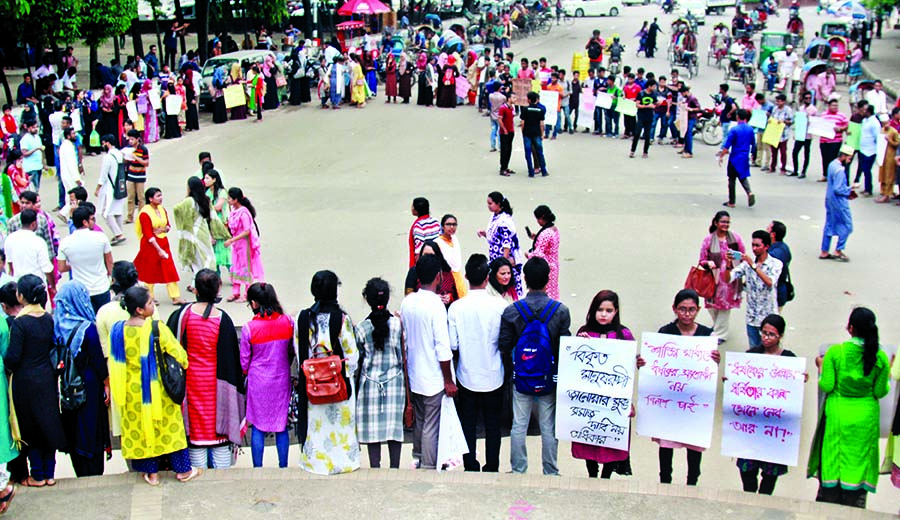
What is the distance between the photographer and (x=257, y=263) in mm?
11359

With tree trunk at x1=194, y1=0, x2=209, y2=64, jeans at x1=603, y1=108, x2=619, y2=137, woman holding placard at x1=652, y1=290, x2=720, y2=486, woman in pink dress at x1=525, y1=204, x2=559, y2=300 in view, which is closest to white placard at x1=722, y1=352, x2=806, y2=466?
woman holding placard at x1=652, y1=290, x2=720, y2=486

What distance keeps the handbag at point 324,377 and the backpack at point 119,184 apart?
8.33 metres

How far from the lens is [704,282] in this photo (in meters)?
9.48

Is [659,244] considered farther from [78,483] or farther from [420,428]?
[78,483]

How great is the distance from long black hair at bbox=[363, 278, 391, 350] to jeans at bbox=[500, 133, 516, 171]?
1162cm

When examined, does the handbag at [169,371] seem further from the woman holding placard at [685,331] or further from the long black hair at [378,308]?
the woman holding placard at [685,331]

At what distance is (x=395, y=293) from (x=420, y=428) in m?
5.26

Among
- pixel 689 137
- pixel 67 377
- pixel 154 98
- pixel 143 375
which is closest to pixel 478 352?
pixel 143 375

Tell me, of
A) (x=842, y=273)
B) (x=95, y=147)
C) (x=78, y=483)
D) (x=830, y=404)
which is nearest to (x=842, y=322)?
(x=842, y=273)

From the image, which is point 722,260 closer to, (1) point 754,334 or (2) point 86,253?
(1) point 754,334

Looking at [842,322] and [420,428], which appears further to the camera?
[842,322]

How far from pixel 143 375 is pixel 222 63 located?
72.8 feet

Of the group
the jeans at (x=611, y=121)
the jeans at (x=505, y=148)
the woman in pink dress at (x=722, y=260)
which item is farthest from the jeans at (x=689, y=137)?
the woman in pink dress at (x=722, y=260)

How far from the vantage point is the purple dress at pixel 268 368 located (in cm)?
623
